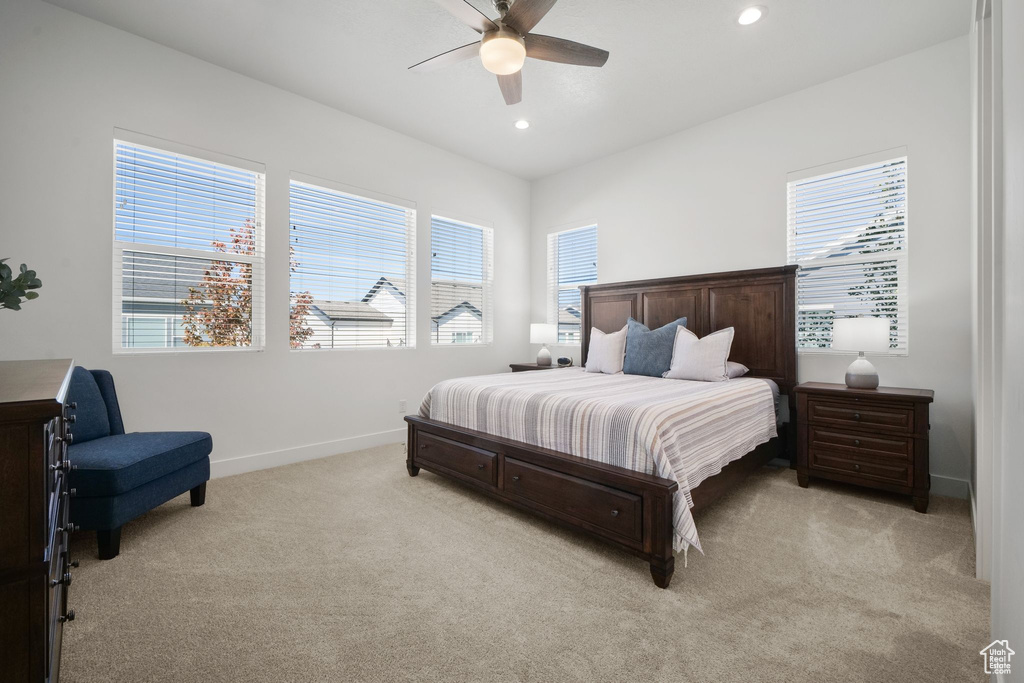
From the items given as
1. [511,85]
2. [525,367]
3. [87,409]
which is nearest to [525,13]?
[511,85]

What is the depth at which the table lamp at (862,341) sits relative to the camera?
9.48 ft

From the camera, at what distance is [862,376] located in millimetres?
3049

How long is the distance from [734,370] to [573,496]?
2144 mm

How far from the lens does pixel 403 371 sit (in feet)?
14.8

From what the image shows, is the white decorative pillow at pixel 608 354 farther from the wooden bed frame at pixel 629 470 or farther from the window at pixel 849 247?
the window at pixel 849 247

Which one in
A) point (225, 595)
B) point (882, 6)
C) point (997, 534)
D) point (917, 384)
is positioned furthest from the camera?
point (917, 384)

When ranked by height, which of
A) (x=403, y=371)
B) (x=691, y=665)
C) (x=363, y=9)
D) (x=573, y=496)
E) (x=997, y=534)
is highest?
(x=363, y=9)

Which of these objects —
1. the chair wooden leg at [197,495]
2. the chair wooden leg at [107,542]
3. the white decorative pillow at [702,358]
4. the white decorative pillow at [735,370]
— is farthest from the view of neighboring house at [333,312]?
the white decorative pillow at [735,370]

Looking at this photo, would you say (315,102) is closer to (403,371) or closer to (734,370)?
(403,371)

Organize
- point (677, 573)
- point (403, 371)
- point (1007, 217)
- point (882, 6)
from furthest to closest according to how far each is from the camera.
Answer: point (403, 371)
point (882, 6)
point (677, 573)
point (1007, 217)

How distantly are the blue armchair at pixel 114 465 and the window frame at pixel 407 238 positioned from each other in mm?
1259

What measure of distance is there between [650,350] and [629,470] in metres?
1.93

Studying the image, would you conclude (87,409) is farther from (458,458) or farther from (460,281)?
(460,281)

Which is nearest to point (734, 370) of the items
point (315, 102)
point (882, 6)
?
point (882, 6)
